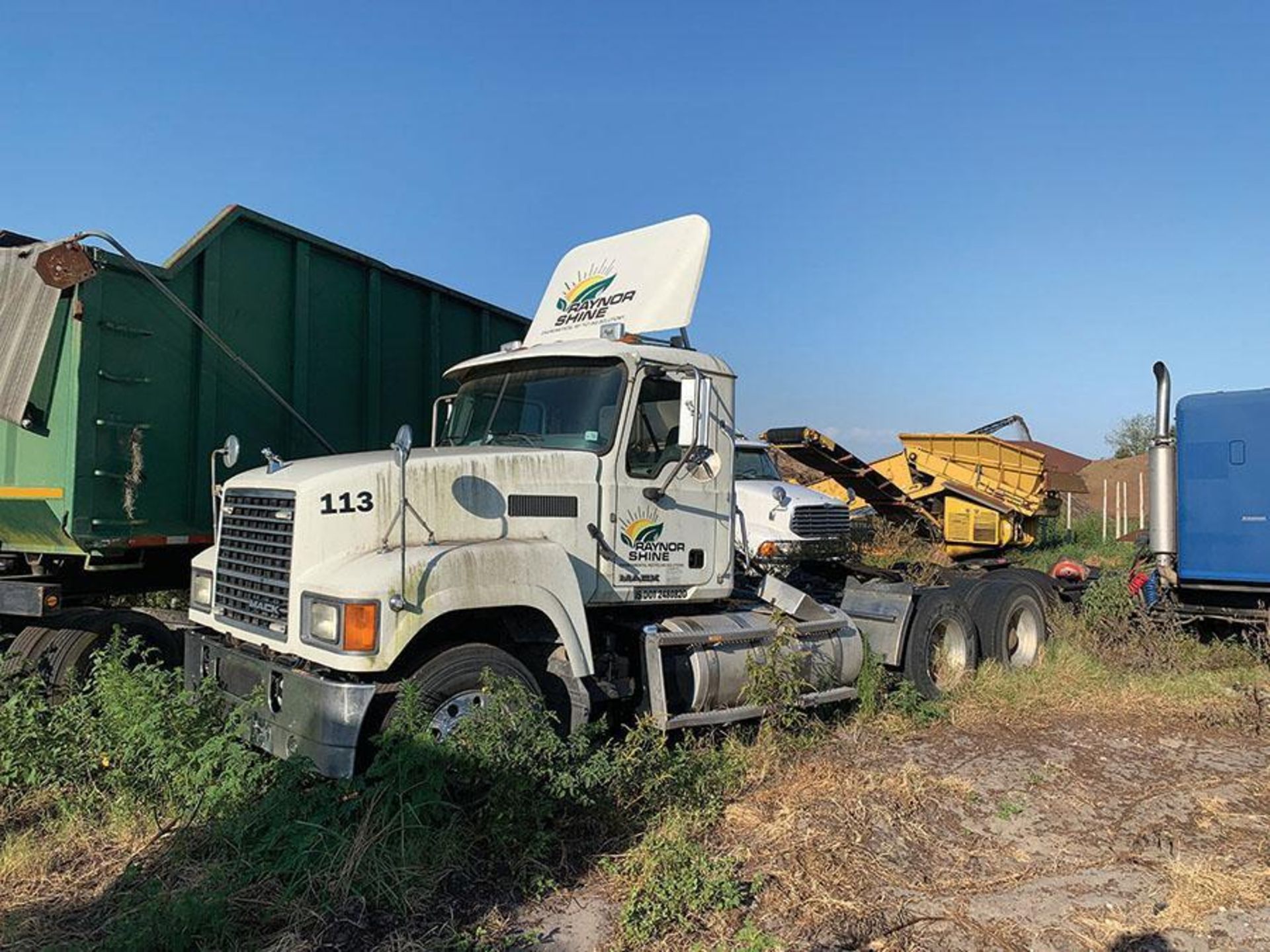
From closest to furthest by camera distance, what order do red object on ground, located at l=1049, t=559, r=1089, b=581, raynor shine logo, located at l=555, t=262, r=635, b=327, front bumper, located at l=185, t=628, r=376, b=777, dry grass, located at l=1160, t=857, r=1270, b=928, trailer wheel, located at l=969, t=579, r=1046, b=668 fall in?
dry grass, located at l=1160, t=857, r=1270, b=928
front bumper, located at l=185, t=628, r=376, b=777
raynor shine logo, located at l=555, t=262, r=635, b=327
trailer wheel, located at l=969, t=579, r=1046, b=668
red object on ground, located at l=1049, t=559, r=1089, b=581

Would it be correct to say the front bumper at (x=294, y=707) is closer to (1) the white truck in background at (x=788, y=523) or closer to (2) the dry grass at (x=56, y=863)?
(2) the dry grass at (x=56, y=863)

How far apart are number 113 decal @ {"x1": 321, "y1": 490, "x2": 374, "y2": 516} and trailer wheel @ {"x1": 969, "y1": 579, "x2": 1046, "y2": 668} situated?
6.11 m

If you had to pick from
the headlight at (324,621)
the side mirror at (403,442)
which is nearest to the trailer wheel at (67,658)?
the headlight at (324,621)

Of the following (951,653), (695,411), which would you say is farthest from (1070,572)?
(695,411)

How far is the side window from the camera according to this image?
572cm

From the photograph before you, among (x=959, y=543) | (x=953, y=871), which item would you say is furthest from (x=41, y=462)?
(x=959, y=543)

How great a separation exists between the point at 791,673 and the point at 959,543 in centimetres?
737

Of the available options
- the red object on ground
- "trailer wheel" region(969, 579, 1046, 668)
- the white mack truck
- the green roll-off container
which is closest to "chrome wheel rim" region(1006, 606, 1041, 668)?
"trailer wheel" region(969, 579, 1046, 668)

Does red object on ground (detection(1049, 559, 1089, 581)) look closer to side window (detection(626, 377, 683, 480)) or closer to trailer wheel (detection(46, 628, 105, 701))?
side window (detection(626, 377, 683, 480))

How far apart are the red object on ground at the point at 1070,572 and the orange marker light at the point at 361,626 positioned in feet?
26.0

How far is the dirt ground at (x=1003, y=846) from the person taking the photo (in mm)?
3793

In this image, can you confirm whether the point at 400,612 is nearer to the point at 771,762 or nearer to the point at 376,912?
the point at 376,912

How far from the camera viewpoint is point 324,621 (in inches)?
175

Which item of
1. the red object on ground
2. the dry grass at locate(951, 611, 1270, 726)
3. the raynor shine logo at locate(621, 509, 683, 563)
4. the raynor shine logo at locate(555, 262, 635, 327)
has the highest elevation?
the raynor shine logo at locate(555, 262, 635, 327)
